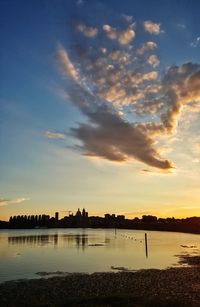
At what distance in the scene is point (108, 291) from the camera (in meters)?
34.6

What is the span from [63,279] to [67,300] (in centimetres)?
1394

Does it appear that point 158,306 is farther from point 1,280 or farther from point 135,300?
point 1,280

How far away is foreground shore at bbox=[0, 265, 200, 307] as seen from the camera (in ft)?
96.8

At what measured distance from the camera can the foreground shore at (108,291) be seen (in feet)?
96.8

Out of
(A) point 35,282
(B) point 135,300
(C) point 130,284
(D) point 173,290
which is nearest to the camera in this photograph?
(B) point 135,300

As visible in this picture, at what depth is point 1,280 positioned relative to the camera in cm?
4625

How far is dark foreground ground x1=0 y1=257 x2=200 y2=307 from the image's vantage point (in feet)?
96.7

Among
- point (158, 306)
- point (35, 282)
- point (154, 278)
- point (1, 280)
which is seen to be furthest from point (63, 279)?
point (158, 306)

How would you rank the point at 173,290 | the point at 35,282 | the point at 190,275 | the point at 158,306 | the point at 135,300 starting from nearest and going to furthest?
the point at 158,306, the point at 135,300, the point at 173,290, the point at 35,282, the point at 190,275

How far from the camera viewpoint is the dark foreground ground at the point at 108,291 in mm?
29469

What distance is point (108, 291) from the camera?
3456 centimetres

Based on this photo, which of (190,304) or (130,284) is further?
(130,284)

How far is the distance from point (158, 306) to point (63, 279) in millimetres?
19762

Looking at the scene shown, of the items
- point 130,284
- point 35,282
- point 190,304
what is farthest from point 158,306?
point 35,282
